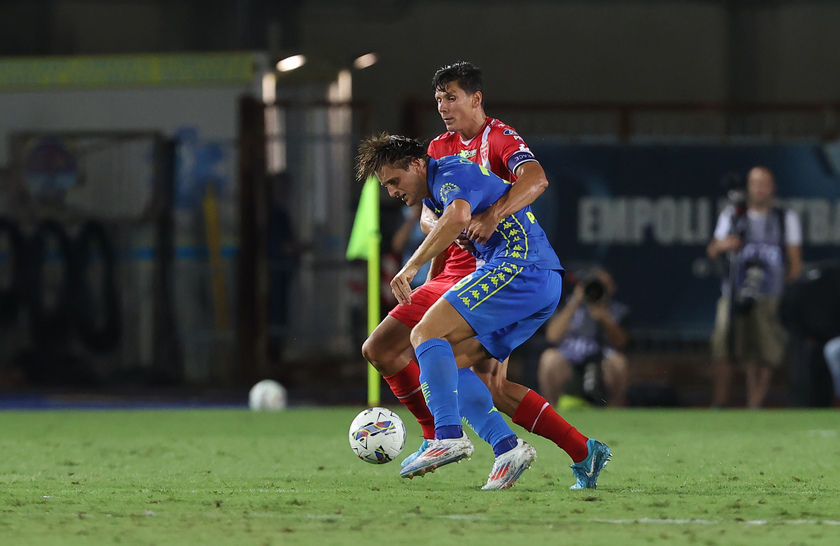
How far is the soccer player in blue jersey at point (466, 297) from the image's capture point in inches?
230

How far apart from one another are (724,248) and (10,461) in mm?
6686

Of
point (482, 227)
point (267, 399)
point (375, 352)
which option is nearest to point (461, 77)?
point (482, 227)

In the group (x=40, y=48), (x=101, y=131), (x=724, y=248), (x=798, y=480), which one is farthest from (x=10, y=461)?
(x=40, y=48)

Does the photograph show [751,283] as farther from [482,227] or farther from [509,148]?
[482,227]

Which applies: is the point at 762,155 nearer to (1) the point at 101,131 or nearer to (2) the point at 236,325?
(2) the point at 236,325

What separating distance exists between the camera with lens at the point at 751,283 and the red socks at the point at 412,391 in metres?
6.42

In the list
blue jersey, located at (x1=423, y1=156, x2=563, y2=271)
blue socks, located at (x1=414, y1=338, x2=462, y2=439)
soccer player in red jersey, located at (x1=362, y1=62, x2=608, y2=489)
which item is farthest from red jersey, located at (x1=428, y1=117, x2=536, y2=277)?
blue socks, located at (x1=414, y1=338, x2=462, y2=439)

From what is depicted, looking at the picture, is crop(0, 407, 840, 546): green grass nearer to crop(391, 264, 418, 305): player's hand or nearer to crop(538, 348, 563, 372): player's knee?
crop(391, 264, 418, 305): player's hand

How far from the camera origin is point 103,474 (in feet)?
22.7

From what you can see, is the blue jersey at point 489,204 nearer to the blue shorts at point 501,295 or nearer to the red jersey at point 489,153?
the blue shorts at point 501,295

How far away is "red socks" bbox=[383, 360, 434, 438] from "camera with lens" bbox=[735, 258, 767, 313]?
21.1 ft

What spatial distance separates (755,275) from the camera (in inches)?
488

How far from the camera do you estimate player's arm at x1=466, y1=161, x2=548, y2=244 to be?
5945 mm

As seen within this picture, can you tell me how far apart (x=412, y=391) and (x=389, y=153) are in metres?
1.18
